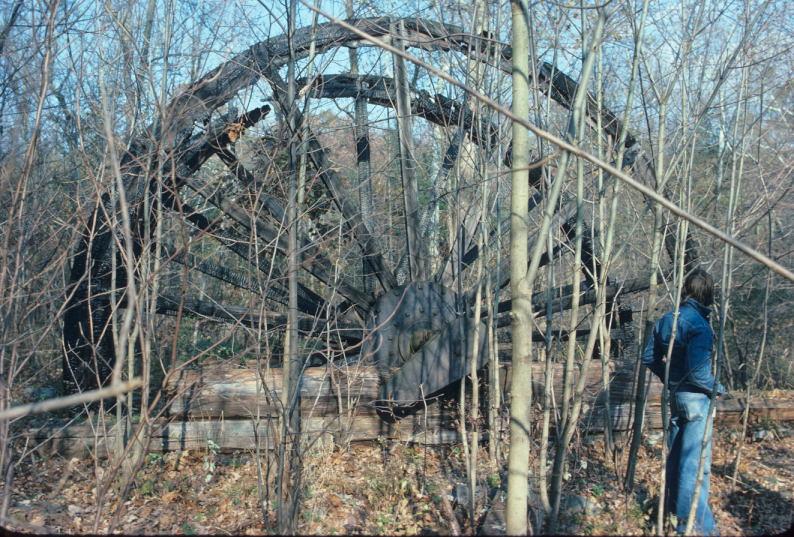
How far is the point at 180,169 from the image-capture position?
20.7 feet

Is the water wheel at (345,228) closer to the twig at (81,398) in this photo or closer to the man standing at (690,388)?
the man standing at (690,388)

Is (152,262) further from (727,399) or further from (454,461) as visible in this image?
(727,399)

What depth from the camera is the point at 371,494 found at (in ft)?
16.9

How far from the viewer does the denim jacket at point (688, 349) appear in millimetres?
4289

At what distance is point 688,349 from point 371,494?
2.48 meters

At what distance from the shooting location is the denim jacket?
4.29 m

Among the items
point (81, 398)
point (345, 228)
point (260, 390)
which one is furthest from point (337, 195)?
point (81, 398)

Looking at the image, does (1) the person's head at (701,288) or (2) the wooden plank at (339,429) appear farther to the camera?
(2) the wooden plank at (339,429)

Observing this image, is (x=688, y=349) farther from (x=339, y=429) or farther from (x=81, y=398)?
(x=81, y=398)

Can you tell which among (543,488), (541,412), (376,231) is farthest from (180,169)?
(543,488)

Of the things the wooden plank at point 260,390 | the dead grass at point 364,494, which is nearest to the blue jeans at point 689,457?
the dead grass at point 364,494

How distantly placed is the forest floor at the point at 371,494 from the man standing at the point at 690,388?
0.40 m

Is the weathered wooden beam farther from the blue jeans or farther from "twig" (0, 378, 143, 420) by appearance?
"twig" (0, 378, 143, 420)

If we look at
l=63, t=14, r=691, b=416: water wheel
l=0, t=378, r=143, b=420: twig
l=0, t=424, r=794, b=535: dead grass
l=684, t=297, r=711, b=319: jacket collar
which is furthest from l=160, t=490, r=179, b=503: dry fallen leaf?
l=684, t=297, r=711, b=319: jacket collar
